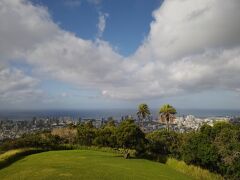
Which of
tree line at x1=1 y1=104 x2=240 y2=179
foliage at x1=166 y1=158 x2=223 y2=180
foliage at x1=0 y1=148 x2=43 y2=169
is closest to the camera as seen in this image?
foliage at x1=166 y1=158 x2=223 y2=180

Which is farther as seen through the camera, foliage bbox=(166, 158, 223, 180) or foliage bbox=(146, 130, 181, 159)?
foliage bbox=(146, 130, 181, 159)

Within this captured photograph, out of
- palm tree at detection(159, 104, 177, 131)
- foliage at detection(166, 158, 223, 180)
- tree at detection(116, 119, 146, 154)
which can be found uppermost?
palm tree at detection(159, 104, 177, 131)

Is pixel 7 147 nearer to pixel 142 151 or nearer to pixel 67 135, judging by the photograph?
pixel 67 135

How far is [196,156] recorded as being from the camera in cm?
3394

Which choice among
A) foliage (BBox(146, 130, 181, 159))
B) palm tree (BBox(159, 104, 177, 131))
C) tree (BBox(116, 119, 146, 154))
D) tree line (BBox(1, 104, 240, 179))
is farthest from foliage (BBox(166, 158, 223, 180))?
palm tree (BBox(159, 104, 177, 131))

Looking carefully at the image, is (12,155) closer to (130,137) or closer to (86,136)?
(130,137)

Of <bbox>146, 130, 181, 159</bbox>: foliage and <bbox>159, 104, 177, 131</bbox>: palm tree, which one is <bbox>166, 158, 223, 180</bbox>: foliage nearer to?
<bbox>146, 130, 181, 159</bbox>: foliage

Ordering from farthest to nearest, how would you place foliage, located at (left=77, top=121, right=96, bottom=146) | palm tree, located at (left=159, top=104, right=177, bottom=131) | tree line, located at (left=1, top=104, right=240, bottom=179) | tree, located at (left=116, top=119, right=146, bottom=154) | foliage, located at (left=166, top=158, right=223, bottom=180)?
palm tree, located at (left=159, top=104, right=177, bottom=131) → foliage, located at (left=77, top=121, right=96, bottom=146) → tree, located at (left=116, top=119, right=146, bottom=154) → tree line, located at (left=1, top=104, right=240, bottom=179) → foliage, located at (left=166, top=158, right=223, bottom=180)

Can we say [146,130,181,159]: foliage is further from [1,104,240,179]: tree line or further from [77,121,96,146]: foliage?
[77,121,96,146]: foliage

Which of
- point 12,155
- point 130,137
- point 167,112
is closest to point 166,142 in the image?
point 130,137

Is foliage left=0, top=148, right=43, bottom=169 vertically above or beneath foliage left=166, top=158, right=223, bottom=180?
above

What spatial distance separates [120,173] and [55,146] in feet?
75.0

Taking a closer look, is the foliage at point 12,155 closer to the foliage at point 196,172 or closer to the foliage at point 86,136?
the foliage at point 86,136

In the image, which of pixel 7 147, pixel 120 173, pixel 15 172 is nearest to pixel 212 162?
pixel 120 173
